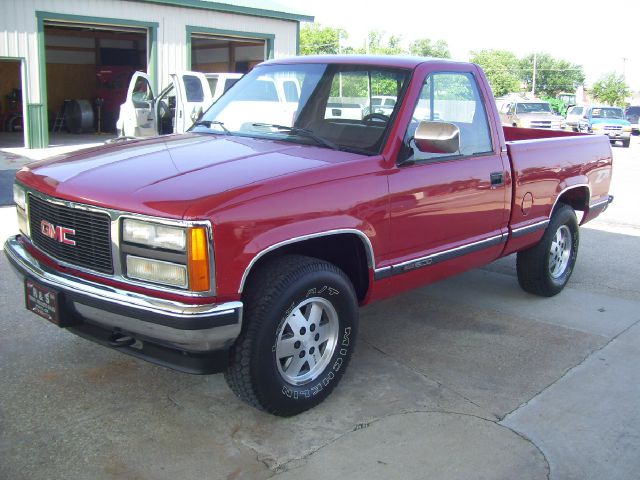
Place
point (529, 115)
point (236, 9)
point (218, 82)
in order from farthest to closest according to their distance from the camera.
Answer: point (529, 115) < point (236, 9) < point (218, 82)

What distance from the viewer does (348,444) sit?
11.4 feet

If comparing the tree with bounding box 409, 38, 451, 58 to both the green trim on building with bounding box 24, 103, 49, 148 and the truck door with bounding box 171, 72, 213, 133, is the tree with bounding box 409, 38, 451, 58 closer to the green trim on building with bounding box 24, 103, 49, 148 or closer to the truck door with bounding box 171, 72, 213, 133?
the green trim on building with bounding box 24, 103, 49, 148

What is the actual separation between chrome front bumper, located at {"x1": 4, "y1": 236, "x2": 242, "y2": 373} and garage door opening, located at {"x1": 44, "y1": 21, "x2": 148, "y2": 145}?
20.6m

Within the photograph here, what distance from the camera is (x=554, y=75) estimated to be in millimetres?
91688

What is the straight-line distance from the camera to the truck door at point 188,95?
1272 centimetres

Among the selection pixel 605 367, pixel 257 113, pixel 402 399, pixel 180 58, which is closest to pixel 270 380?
pixel 402 399

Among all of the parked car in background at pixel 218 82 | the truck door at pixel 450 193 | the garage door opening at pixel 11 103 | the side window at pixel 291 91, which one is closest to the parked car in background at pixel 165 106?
the parked car in background at pixel 218 82

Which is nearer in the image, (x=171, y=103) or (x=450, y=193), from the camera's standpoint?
(x=450, y=193)

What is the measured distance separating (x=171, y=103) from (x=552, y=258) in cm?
1041

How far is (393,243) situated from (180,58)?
53.3 ft

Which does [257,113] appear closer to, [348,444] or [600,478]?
[348,444]

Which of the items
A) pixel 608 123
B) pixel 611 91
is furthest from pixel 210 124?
pixel 611 91

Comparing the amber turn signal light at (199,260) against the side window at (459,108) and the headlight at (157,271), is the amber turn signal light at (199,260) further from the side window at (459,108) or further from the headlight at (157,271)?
the side window at (459,108)

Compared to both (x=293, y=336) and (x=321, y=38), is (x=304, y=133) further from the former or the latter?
(x=321, y=38)
